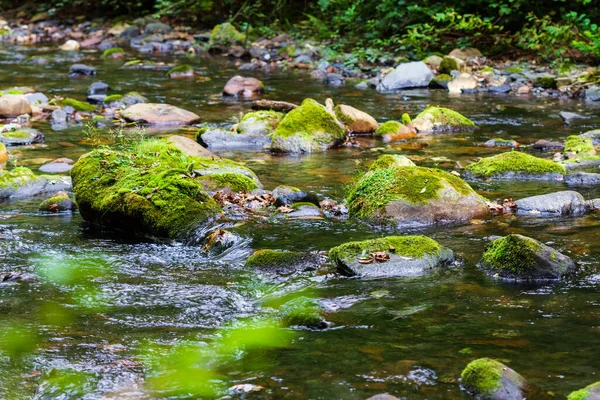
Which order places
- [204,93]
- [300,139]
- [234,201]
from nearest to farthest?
[234,201], [300,139], [204,93]

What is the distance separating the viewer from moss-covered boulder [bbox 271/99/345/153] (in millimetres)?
9883

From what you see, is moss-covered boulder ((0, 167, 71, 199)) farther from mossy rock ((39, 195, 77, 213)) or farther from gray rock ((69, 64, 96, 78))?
gray rock ((69, 64, 96, 78))

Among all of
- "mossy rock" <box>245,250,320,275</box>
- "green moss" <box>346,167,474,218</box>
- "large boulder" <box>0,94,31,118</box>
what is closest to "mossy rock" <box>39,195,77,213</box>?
"mossy rock" <box>245,250,320,275</box>

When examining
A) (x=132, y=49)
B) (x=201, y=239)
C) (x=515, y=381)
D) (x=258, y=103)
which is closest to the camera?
(x=515, y=381)

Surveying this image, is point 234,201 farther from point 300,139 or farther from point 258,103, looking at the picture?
point 258,103

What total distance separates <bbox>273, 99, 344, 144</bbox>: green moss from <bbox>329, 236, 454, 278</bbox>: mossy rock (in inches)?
182

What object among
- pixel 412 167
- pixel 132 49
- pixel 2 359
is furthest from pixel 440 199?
pixel 132 49

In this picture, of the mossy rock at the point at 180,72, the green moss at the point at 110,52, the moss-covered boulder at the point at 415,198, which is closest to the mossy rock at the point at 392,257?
the moss-covered boulder at the point at 415,198

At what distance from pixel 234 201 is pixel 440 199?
2.00 meters

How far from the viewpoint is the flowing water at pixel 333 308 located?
148 inches

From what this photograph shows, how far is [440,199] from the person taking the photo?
6.62m

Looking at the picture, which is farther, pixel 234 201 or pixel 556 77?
pixel 556 77

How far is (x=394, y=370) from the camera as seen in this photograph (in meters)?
3.78

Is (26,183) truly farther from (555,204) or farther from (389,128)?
(555,204)
